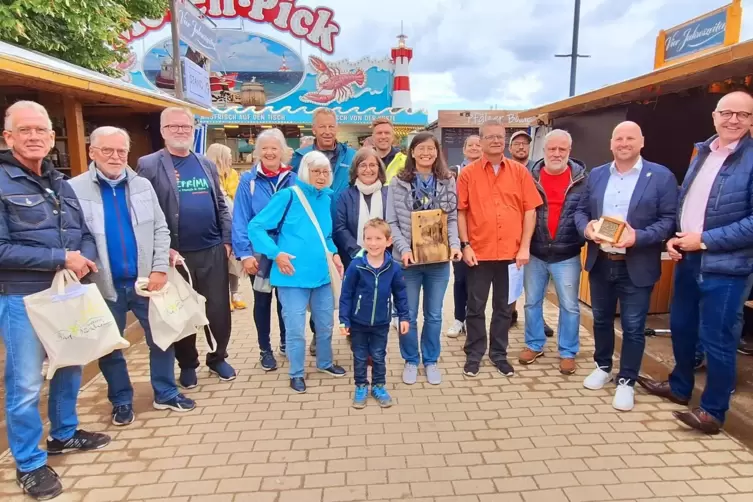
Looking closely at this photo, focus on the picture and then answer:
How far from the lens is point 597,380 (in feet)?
Answer: 12.3

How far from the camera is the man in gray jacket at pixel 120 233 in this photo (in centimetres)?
296

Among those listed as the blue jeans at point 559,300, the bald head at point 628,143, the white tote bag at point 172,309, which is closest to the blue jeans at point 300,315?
the white tote bag at point 172,309

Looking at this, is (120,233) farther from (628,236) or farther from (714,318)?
(714,318)

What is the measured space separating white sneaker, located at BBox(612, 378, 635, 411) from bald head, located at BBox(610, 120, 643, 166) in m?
1.56

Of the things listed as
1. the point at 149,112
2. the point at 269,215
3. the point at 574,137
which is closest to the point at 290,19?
the point at 149,112

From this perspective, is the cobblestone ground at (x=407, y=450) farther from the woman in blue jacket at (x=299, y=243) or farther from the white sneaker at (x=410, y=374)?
the woman in blue jacket at (x=299, y=243)

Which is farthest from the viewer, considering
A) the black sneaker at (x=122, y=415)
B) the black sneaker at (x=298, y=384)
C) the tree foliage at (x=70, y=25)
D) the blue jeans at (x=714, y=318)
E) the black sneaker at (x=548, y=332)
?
the tree foliage at (x=70, y=25)

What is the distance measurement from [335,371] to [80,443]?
1.83 metres

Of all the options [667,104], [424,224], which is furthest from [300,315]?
[667,104]

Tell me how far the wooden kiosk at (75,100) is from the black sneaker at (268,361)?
3.23 metres

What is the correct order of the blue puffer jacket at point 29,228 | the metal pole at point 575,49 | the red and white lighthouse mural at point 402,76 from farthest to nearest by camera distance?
the red and white lighthouse mural at point 402,76
the metal pole at point 575,49
the blue puffer jacket at point 29,228

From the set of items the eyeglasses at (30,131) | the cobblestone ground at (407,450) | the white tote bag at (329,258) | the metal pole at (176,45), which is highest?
the metal pole at (176,45)

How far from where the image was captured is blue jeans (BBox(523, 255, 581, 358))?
3.97 metres

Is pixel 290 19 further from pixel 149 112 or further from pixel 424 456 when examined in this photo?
pixel 424 456
